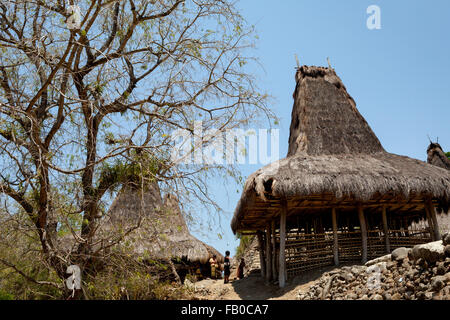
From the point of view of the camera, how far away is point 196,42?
632cm

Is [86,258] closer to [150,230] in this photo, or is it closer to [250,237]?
[150,230]

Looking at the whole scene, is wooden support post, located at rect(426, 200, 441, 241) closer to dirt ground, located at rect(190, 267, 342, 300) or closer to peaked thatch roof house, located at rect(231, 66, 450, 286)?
peaked thatch roof house, located at rect(231, 66, 450, 286)

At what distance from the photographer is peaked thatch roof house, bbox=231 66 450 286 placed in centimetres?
948

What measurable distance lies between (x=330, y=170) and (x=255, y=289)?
3454 mm

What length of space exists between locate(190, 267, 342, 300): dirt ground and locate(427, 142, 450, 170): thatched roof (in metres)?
8.96

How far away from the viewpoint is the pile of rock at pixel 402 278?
4.87m

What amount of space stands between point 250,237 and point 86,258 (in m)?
13.8

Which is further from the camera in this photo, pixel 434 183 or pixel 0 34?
pixel 434 183

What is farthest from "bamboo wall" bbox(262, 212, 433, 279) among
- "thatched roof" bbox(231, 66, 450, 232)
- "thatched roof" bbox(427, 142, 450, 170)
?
"thatched roof" bbox(427, 142, 450, 170)

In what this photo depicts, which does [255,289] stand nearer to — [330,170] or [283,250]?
[283,250]

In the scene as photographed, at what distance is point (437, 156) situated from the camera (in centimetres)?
1781

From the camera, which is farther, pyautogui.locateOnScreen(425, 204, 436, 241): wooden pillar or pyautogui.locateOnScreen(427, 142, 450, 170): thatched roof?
pyautogui.locateOnScreen(427, 142, 450, 170): thatched roof
